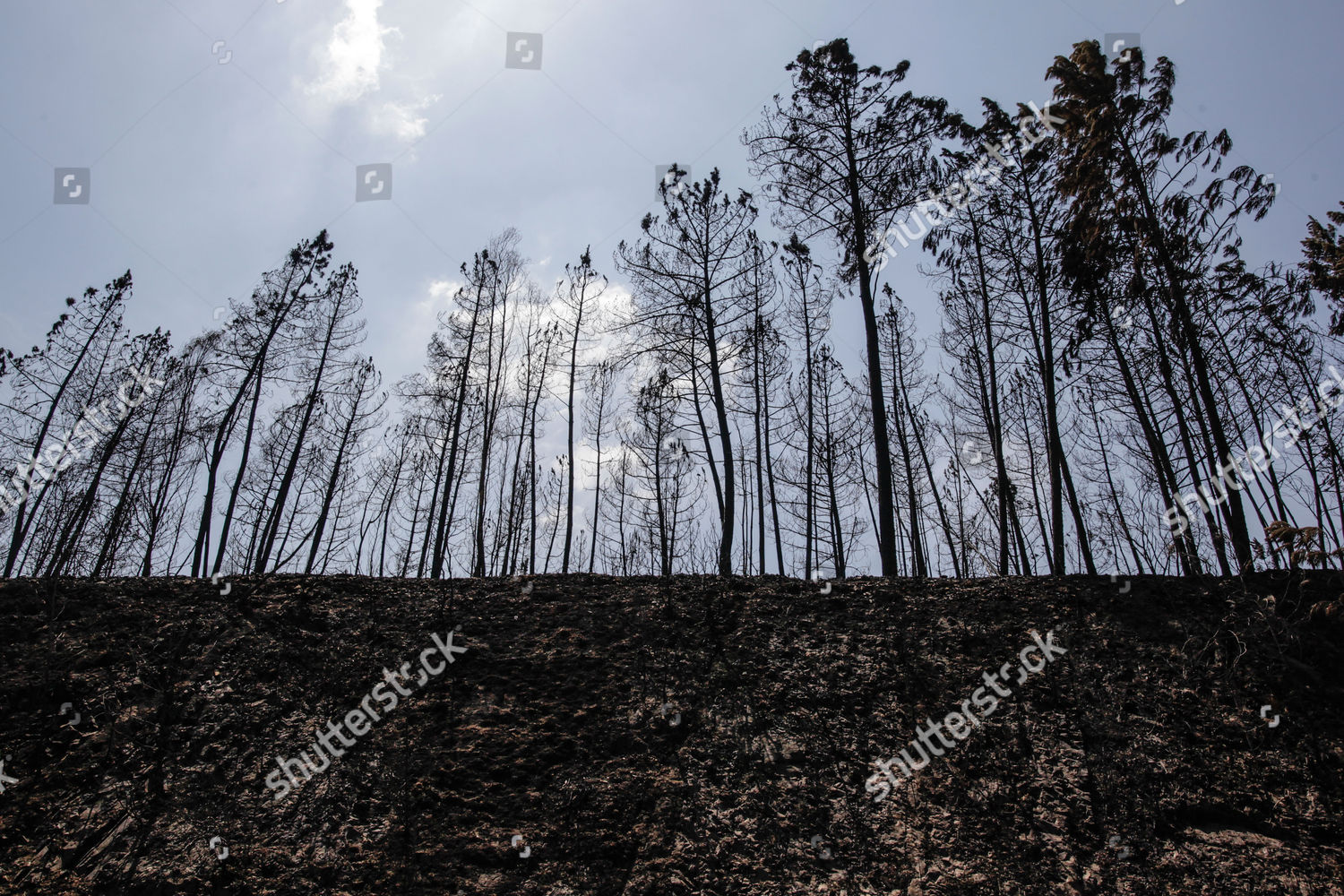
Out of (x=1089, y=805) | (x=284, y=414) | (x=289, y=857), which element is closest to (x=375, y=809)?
(x=289, y=857)

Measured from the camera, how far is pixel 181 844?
4590 millimetres

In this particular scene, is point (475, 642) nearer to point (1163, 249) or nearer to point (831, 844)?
point (831, 844)

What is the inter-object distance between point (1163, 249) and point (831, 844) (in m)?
9.14

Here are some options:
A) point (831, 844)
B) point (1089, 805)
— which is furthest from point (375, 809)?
point (1089, 805)

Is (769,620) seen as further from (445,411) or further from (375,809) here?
(445,411)

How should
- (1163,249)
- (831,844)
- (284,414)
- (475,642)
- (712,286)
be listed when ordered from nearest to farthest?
(831,844) < (475,642) < (1163,249) < (712,286) < (284,414)

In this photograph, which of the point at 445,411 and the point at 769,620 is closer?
the point at 769,620

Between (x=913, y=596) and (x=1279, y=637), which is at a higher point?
(x=913, y=596)

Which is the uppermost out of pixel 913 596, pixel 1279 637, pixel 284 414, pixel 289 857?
pixel 284 414

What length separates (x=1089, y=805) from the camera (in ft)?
15.1

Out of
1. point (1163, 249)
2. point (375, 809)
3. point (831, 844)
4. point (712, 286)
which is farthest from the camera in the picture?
point (712, 286)

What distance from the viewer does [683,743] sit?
5434mm

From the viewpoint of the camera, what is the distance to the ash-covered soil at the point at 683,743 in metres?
4.36

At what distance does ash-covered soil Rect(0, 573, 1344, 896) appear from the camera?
436 centimetres
